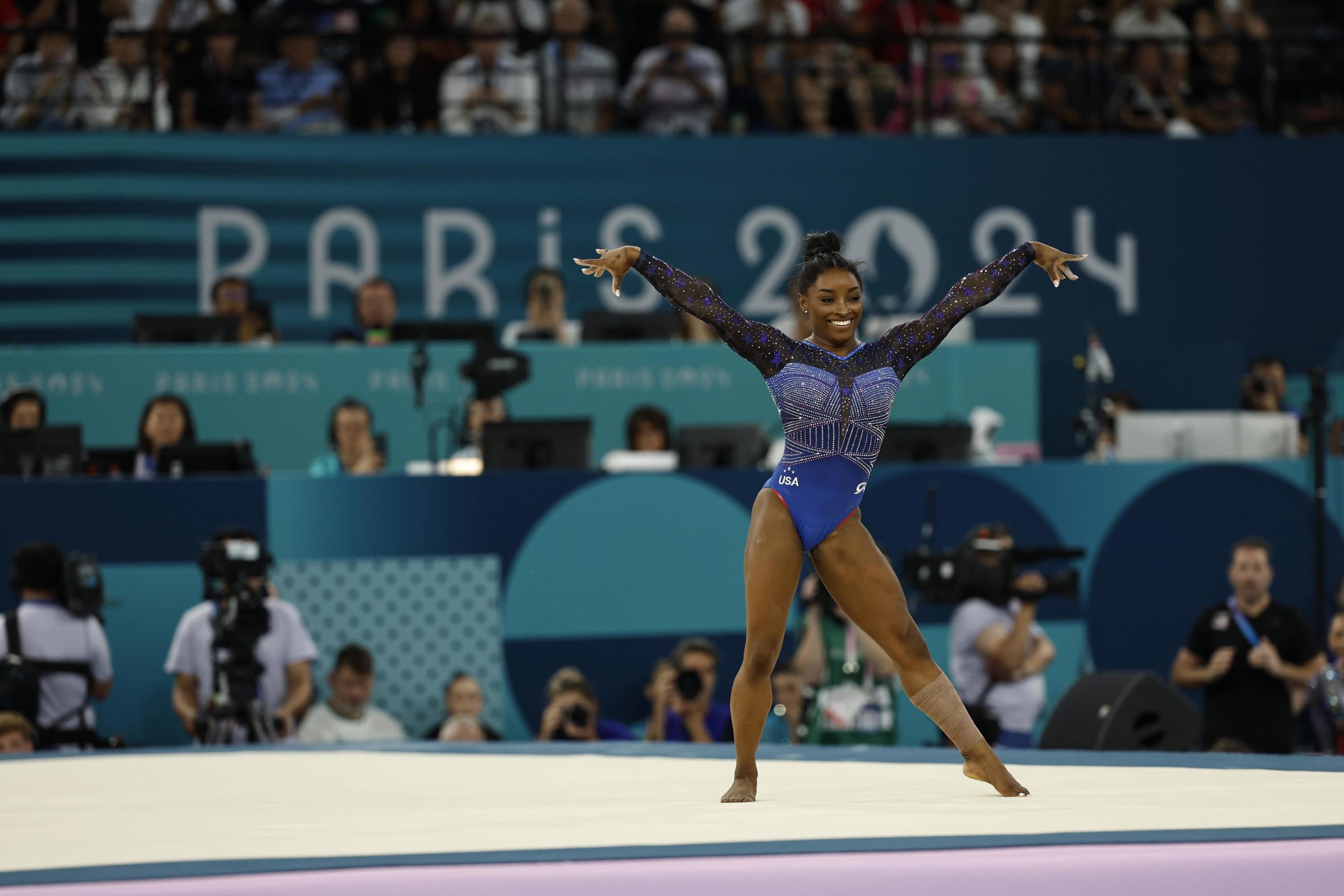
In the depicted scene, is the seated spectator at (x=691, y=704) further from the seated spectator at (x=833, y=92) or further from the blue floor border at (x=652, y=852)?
the seated spectator at (x=833, y=92)

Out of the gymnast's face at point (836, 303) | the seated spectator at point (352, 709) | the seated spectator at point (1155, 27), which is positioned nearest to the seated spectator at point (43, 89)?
the seated spectator at point (352, 709)

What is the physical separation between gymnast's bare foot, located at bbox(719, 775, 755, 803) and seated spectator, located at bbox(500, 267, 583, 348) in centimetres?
597

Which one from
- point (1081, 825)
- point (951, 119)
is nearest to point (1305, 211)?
point (951, 119)

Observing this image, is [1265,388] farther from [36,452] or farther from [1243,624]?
[36,452]

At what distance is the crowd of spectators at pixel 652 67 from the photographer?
1077cm

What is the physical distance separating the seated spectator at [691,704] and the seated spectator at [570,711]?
331mm

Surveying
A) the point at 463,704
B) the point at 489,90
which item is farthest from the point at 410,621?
the point at 489,90

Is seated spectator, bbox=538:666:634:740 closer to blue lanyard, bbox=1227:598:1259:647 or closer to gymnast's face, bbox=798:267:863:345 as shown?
blue lanyard, bbox=1227:598:1259:647

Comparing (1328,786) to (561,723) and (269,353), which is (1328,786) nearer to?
(561,723)

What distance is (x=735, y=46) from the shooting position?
1159cm

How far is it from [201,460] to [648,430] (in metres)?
2.15

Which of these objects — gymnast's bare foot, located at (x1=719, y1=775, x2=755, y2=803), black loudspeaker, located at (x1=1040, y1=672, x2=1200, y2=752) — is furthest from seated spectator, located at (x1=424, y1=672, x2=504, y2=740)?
gymnast's bare foot, located at (x1=719, y1=775, x2=755, y2=803)

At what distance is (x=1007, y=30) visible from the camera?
11602 millimetres

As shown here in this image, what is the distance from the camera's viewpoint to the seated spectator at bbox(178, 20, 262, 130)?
35.7 feet
